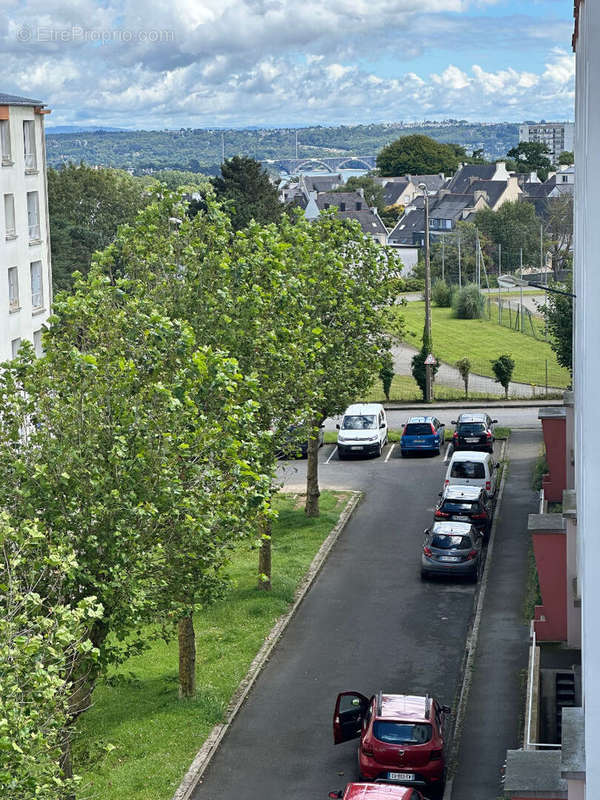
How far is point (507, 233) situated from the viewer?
100875 mm

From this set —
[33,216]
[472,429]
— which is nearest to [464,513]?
[472,429]

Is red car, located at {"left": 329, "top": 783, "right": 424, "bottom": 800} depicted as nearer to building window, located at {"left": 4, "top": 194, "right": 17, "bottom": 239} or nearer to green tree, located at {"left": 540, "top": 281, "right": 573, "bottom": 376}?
green tree, located at {"left": 540, "top": 281, "right": 573, "bottom": 376}

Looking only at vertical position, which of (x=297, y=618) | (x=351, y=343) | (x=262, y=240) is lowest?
(x=297, y=618)

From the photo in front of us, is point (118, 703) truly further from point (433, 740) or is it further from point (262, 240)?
point (262, 240)

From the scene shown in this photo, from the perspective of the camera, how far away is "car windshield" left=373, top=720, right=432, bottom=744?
1806cm

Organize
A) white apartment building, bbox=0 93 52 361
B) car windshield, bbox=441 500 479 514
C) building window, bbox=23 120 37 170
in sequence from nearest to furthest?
car windshield, bbox=441 500 479 514
white apartment building, bbox=0 93 52 361
building window, bbox=23 120 37 170

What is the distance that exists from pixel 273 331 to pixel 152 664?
6.96 m

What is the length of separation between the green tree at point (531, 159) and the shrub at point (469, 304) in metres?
94.3

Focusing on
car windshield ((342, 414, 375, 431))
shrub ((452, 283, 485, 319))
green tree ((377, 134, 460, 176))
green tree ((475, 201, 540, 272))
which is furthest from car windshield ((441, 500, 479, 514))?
green tree ((377, 134, 460, 176))

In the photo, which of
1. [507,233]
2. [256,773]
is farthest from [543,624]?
[507,233]

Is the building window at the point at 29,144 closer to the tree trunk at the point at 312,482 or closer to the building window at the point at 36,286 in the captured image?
the building window at the point at 36,286

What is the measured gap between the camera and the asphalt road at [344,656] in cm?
1895

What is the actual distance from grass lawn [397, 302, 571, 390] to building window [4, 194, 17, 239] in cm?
1985

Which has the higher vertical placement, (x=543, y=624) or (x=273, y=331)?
(x=273, y=331)
